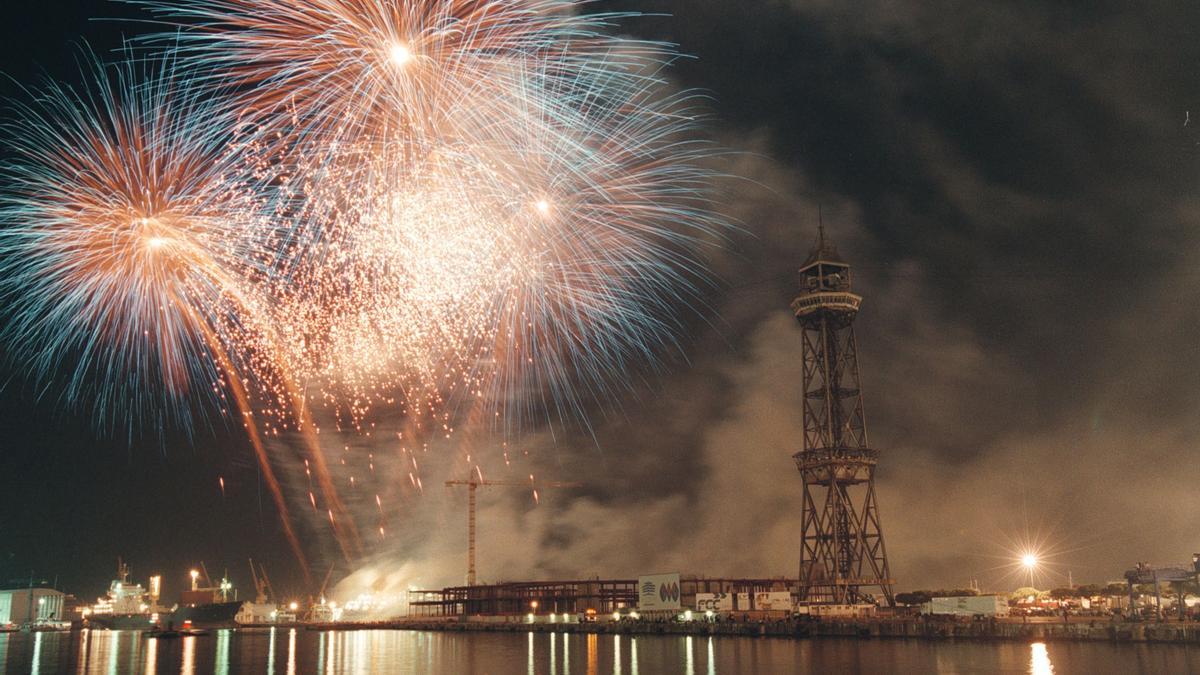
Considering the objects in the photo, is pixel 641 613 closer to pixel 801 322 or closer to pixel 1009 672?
pixel 801 322

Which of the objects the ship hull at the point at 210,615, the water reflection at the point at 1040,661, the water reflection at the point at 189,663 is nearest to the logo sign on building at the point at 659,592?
the water reflection at the point at 1040,661

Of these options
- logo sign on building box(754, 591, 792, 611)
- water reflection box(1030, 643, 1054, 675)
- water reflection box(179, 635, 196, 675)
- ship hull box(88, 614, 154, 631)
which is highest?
logo sign on building box(754, 591, 792, 611)

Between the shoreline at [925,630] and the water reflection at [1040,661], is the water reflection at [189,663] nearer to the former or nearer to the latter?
the shoreline at [925,630]

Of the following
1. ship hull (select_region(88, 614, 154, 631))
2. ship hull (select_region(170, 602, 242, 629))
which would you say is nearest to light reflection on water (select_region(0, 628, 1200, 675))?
ship hull (select_region(170, 602, 242, 629))

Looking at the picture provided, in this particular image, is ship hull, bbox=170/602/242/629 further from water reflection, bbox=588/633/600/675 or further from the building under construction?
water reflection, bbox=588/633/600/675

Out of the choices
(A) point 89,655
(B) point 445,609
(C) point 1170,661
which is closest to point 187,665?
(A) point 89,655

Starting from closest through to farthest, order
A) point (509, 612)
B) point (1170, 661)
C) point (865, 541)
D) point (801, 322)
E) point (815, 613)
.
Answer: point (1170, 661) < point (815, 613) < point (865, 541) < point (801, 322) < point (509, 612)
